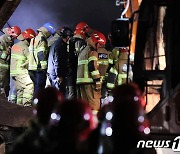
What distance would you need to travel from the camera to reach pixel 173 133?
3338 mm

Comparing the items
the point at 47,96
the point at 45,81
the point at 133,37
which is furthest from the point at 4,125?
the point at 45,81

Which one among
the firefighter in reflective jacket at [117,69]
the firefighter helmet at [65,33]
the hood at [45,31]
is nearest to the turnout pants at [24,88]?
the hood at [45,31]

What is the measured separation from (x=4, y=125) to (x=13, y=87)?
13.9ft

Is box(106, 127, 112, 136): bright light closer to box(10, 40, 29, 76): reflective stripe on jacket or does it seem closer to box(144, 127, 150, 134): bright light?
box(144, 127, 150, 134): bright light

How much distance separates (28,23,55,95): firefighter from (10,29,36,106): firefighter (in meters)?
0.17

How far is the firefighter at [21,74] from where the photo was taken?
9344 mm

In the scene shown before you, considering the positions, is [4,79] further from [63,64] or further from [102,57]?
[102,57]

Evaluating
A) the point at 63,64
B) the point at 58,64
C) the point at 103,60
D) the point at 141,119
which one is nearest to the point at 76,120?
the point at 141,119

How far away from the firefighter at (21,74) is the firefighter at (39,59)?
17 centimetres

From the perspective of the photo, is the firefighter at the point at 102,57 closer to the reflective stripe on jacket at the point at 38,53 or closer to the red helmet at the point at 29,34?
the reflective stripe on jacket at the point at 38,53

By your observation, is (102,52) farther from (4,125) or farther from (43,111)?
(43,111)

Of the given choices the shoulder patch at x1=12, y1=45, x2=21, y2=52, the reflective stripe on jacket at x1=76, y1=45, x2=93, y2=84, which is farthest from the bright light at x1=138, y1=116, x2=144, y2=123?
the shoulder patch at x1=12, y1=45, x2=21, y2=52
